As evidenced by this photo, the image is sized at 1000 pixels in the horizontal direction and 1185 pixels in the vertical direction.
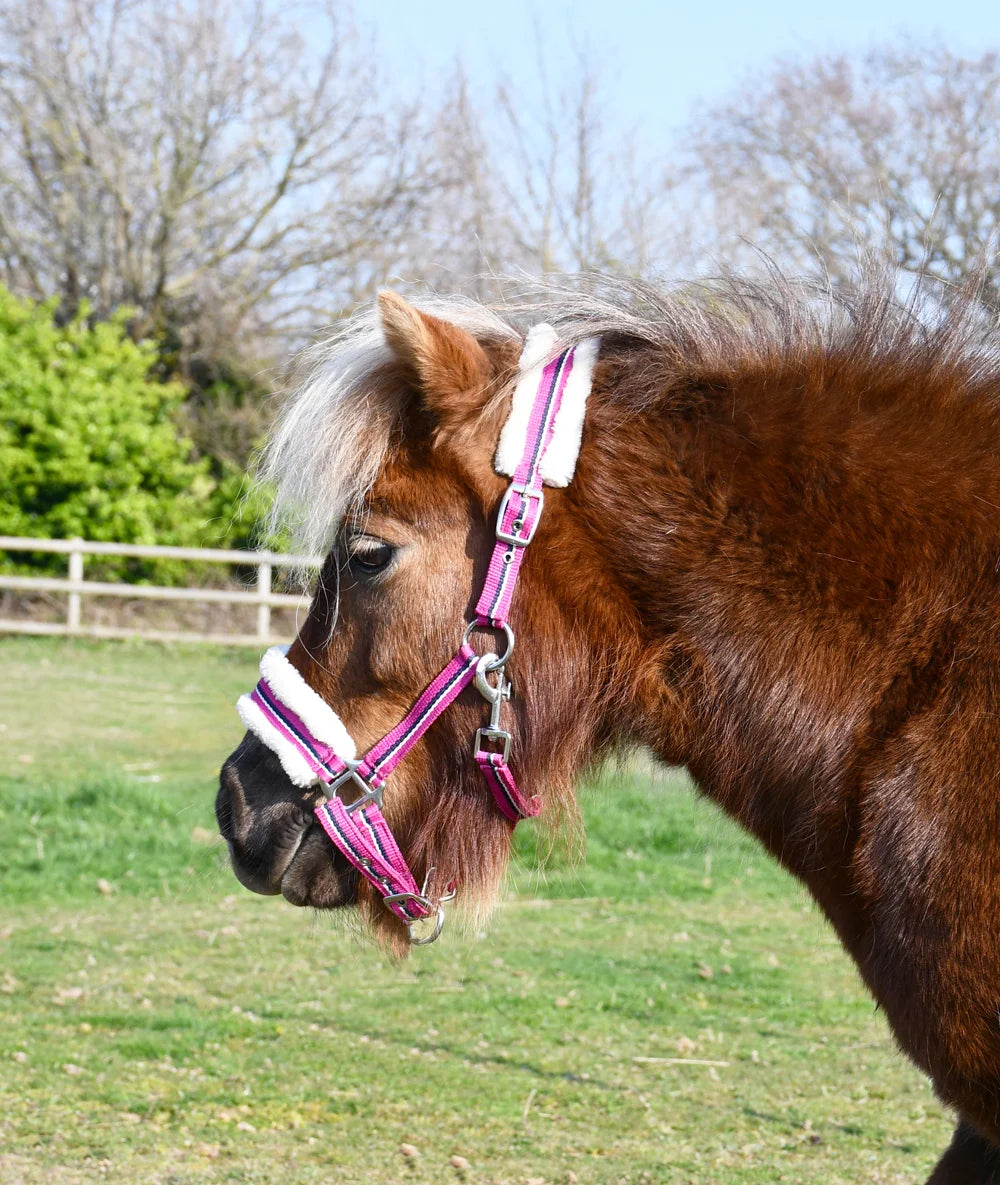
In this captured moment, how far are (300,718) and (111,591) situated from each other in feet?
54.6

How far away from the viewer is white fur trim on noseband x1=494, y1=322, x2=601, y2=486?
238 cm

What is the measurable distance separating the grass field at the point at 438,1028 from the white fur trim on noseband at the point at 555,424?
2.82 ft

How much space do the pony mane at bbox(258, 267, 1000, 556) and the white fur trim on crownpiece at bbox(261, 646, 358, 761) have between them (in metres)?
0.27

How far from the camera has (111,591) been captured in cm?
1822

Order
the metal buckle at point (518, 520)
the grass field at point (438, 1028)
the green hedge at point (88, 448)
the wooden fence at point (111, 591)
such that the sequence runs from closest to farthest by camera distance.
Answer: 1. the metal buckle at point (518, 520)
2. the grass field at point (438, 1028)
3. the wooden fence at point (111, 591)
4. the green hedge at point (88, 448)

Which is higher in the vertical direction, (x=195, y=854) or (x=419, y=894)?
(x=419, y=894)

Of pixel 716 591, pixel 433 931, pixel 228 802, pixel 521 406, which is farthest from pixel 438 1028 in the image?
pixel 521 406

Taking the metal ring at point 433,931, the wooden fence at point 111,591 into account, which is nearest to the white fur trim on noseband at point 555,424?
the metal ring at point 433,931

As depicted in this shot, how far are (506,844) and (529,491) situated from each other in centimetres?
79

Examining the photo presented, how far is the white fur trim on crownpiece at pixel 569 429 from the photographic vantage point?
7.82 feet

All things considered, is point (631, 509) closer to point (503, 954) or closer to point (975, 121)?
point (503, 954)

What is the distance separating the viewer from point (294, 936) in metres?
6.79

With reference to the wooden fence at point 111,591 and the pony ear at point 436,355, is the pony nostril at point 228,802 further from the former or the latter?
the wooden fence at point 111,591

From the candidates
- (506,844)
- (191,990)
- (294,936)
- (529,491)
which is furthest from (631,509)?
(294,936)
